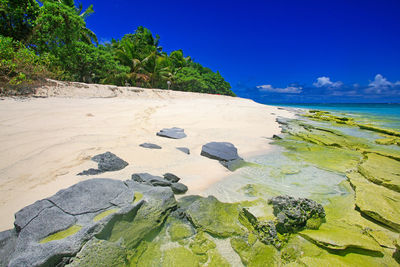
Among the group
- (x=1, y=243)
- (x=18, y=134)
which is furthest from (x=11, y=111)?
(x=1, y=243)

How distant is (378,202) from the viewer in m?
1.92

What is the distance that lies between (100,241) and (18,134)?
130 inches

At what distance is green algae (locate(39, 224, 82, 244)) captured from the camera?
3.88 feet

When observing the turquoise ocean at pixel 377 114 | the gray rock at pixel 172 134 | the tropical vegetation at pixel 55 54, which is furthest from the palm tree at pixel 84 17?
the turquoise ocean at pixel 377 114

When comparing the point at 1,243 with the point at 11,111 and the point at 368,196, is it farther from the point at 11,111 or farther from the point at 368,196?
the point at 11,111

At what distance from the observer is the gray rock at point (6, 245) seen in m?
1.07

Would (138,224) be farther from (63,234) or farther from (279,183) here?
(279,183)

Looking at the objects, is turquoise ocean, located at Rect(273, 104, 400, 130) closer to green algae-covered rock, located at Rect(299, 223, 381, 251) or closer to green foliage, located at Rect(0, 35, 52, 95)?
green algae-covered rock, located at Rect(299, 223, 381, 251)

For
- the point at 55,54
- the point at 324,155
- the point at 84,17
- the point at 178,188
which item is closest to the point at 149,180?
the point at 178,188

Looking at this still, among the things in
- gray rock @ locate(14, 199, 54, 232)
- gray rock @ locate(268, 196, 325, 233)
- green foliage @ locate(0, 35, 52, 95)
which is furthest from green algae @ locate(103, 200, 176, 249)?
green foliage @ locate(0, 35, 52, 95)

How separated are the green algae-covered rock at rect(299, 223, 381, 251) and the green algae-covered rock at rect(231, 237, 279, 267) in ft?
1.18

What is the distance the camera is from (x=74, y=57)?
13.0m

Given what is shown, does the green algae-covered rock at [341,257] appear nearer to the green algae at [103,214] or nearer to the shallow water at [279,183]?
the shallow water at [279,183]

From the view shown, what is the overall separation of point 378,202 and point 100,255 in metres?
2.70
